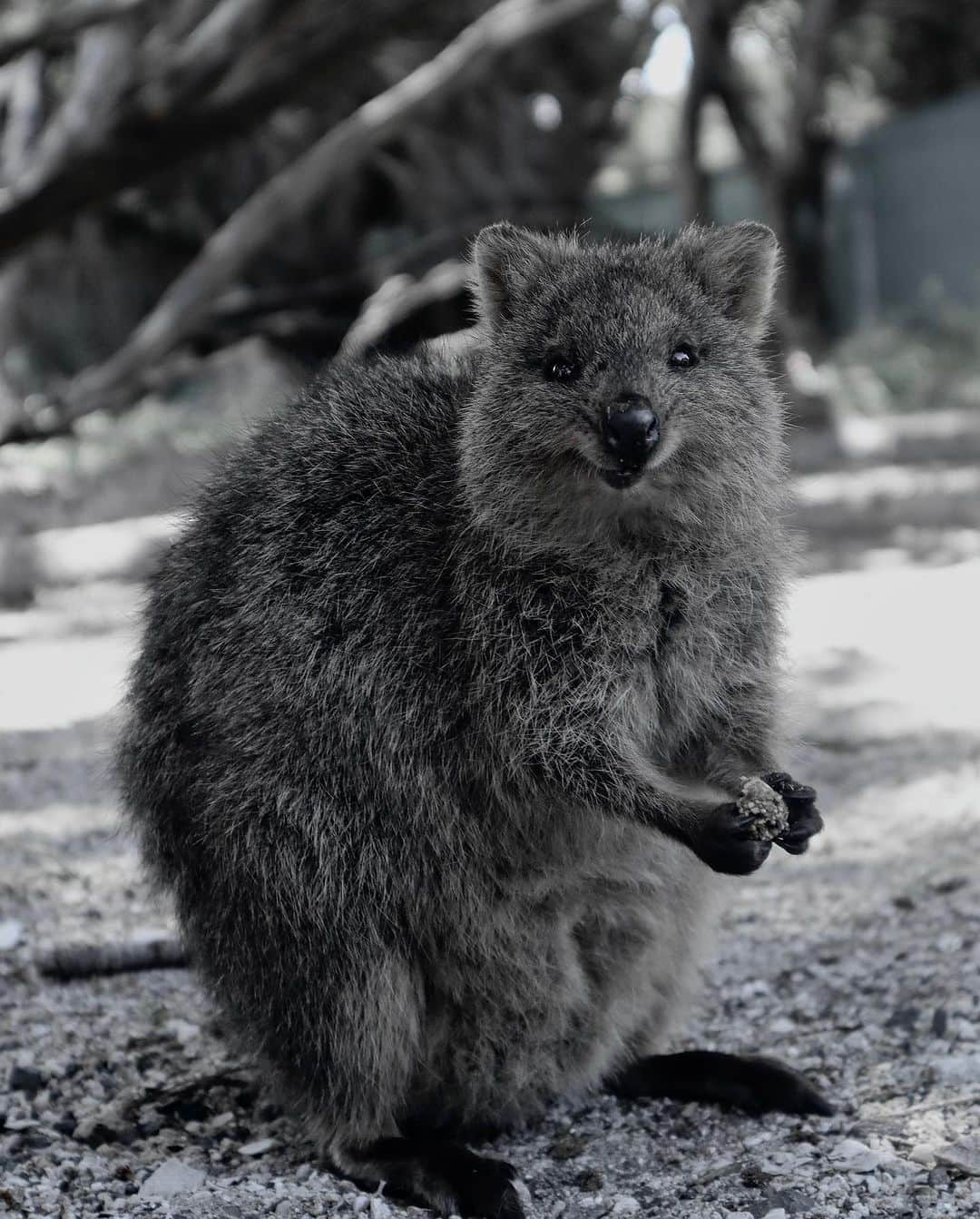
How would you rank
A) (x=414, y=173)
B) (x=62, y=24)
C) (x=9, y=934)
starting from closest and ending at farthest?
(x=9, y=934), (x=62, y=24), (x=414, y=173)

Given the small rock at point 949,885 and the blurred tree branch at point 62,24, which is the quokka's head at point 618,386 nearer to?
the small rock at point 949,885

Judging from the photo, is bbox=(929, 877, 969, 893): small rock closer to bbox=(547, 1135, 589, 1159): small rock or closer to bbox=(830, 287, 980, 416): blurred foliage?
bbox=(547, 1135, 589, 1159): small rock

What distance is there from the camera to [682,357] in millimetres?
3014

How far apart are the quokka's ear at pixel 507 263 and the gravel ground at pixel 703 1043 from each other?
1.18 metres

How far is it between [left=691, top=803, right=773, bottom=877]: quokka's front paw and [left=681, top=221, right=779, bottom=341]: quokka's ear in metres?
1.04

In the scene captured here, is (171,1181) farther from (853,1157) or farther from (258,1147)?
(853,1157)

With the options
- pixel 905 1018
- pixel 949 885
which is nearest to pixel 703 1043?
pixel 905 1018

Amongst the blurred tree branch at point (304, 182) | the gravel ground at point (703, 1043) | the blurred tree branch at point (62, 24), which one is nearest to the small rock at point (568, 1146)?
the gravel ground at point (703, 1043)

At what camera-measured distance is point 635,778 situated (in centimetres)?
288

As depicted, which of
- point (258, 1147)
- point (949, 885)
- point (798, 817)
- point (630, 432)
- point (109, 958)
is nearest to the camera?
point (630, 432)

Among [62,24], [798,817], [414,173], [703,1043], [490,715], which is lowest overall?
[703,1043]

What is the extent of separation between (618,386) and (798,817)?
33.2 inches

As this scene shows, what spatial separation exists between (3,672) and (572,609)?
479 cm

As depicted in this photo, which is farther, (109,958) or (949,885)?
(949,885)
